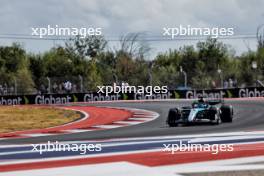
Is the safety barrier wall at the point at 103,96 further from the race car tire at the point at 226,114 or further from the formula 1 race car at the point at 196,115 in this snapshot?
the formula 1 race car at the point at 196,115

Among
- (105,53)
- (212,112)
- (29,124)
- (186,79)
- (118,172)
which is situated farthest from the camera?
(105,53)

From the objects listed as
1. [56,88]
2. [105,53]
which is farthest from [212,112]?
[105,53]

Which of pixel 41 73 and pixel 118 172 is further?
pixel 41 73

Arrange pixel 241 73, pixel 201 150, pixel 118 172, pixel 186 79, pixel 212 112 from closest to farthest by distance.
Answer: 1. pixel 118 172
2. pixel 201 150
3. pixel 212 112
4. pixel 186 79
5. pixel 241 73

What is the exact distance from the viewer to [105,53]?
4381 cm

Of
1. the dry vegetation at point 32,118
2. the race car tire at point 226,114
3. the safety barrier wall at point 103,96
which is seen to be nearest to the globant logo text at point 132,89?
the safety barrier wall at point 103,96

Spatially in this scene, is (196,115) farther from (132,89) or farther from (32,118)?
(132,89)

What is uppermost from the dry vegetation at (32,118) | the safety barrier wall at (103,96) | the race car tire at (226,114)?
the safety barrier wall at (103,96)

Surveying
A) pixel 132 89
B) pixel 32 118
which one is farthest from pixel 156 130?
pixel 132 89

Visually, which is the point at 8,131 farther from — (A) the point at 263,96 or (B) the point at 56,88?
(A) the point at 263,96

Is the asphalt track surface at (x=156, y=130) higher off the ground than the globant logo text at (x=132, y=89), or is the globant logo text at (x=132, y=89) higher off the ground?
the globant logo text at (x=132, y=89)

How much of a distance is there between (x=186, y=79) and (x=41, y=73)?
54.3 ft

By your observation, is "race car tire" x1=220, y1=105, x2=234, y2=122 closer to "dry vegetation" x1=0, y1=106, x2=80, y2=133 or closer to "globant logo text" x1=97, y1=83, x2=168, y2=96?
"dry vegetation" x1=0, y1=106, x2=80, y2=133

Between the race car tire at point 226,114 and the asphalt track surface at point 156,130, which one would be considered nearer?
the asphalt track surface at point 156,130
